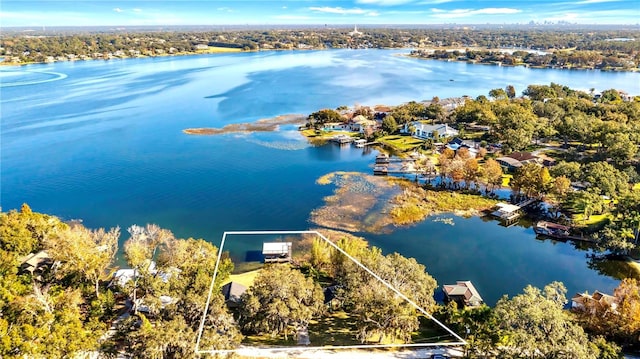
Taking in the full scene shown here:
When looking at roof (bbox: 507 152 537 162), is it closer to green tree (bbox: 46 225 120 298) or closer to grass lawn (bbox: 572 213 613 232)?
grass lawn (bbox: 572 213 613 232)

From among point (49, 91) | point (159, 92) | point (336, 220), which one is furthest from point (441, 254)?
point (49, 91)

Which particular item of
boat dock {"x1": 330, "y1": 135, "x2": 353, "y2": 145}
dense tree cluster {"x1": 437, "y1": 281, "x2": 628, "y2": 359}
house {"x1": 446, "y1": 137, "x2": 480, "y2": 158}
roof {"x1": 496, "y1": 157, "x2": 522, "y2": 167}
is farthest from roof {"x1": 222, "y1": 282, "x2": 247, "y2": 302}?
boat dock {"x1": 330, "y1": 135, "x2": 353, "y2": 145}

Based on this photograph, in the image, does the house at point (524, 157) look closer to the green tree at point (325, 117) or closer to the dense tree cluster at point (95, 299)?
the green tree at point (325, 117)

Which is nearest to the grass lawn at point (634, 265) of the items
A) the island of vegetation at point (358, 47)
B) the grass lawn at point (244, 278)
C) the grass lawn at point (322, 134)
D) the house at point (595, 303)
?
the house at point (595, 303)

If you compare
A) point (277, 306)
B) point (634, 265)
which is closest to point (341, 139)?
point (634, 265)

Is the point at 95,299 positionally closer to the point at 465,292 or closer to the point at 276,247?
the point at 276,247
